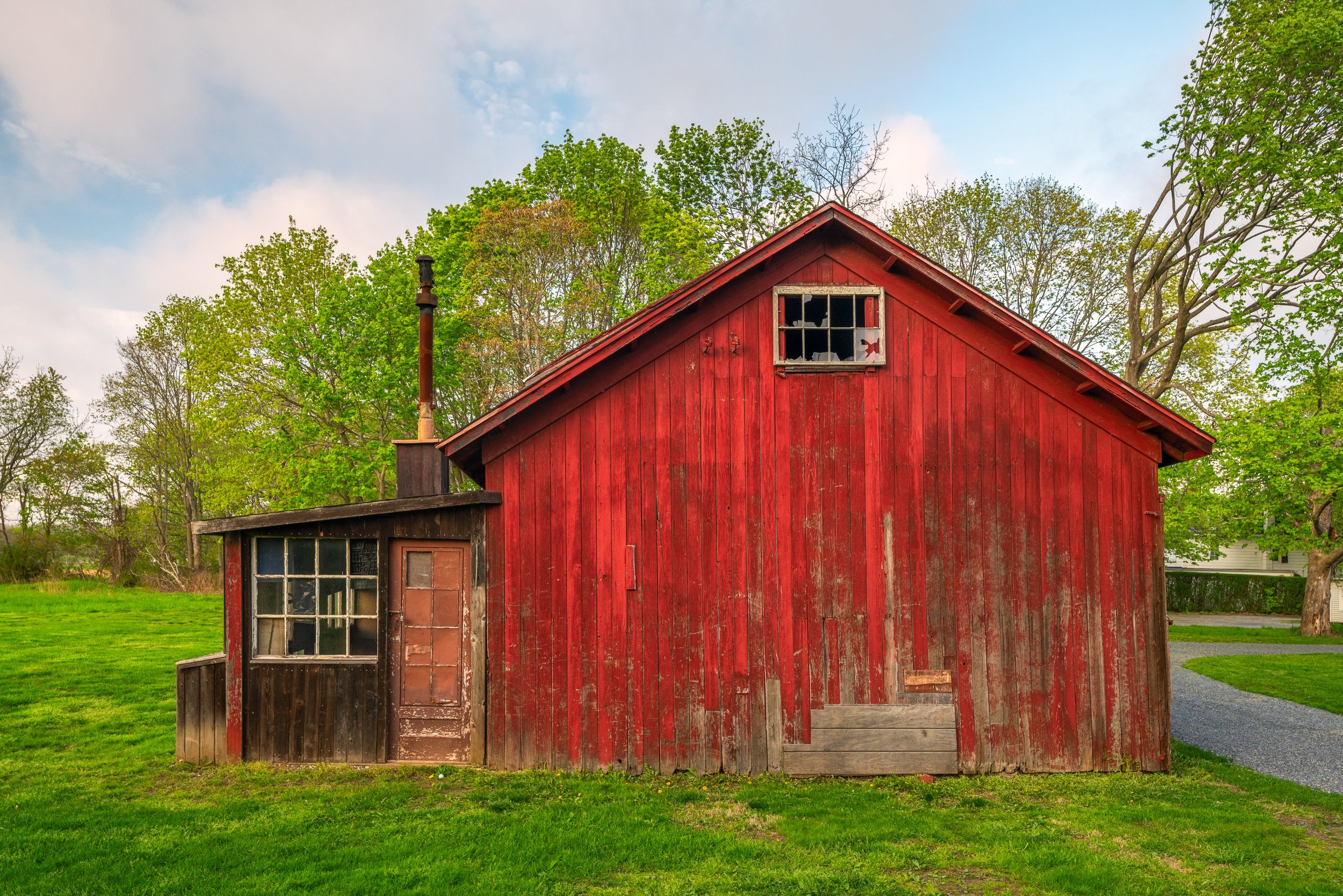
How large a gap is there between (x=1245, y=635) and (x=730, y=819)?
983 inches

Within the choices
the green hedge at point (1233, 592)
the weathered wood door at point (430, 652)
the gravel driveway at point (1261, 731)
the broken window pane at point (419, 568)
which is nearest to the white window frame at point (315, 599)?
the weathered wood door at point (430, 652)

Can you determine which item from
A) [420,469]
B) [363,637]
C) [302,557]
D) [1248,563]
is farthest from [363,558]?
[1248,563]

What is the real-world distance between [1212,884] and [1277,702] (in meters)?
10.6

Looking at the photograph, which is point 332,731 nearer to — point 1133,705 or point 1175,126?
point 1133,705

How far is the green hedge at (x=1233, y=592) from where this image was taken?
Answer: 105ft

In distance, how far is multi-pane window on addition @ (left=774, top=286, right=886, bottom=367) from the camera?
8.66 meters

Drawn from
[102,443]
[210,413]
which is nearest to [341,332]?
[210,413]

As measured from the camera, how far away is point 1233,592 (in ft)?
109

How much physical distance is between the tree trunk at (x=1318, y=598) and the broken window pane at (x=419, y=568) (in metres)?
Answer: 28.2

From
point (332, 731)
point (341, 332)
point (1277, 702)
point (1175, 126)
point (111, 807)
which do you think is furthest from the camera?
point (341, 332)

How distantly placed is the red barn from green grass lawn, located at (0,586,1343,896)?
1.82 ft

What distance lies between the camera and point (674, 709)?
27.3ft

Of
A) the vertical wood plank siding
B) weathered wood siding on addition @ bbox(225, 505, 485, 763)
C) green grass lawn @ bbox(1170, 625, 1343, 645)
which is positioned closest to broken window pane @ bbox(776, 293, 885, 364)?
the vertical wood plank siding

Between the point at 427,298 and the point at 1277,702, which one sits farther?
the point at 1277,702
